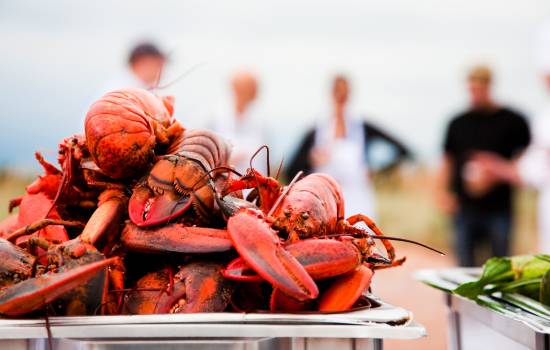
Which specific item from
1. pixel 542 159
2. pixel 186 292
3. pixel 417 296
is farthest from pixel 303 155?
pixel 186 292

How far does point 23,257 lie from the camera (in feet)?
4.65

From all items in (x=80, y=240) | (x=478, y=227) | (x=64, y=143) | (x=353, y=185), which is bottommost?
(x=478, y=227)

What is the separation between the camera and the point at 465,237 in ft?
18.6

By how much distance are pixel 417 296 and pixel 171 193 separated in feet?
17.9

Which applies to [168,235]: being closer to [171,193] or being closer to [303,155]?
[171,193]

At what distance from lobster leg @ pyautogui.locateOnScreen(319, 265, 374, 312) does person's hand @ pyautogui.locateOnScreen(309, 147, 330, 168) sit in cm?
373

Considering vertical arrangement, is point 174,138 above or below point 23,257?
above

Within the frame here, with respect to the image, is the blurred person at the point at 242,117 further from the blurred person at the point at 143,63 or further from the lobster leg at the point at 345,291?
the lobster leg at the point at 345,291

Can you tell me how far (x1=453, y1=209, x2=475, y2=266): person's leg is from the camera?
5660 mm

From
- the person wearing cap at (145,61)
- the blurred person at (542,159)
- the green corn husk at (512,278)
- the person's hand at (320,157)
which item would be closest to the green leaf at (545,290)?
the green corn husk at (512,278)

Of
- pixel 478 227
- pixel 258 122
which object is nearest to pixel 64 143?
pixel 258 122

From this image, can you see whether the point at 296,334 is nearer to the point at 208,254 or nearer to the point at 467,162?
the point at 208,254

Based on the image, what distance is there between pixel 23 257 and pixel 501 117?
4.82 metres

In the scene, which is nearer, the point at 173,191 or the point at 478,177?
the point at 173,191
